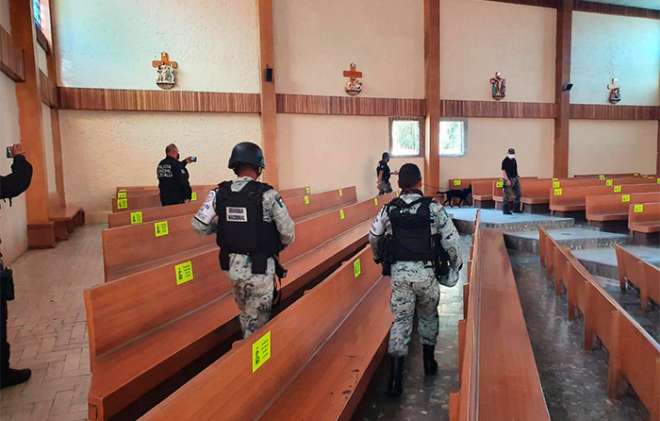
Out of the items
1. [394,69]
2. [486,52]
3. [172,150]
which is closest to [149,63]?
[172,150]

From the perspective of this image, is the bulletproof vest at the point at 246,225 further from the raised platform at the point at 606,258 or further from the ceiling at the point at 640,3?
the ceiling at the point at 640,3

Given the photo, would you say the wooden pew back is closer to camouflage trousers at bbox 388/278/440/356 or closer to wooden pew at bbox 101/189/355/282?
camouflage trousers at bbox 388/278/440/356

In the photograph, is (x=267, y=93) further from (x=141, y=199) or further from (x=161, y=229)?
(x=161, y=229)

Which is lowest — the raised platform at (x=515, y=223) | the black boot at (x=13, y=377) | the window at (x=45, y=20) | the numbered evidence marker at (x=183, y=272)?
the black boot at (x=13, y=377)

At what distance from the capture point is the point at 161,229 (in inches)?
146

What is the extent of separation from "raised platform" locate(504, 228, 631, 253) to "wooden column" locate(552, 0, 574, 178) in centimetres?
643

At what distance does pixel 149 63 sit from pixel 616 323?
359 inches

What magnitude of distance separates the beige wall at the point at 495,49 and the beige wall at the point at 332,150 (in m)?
2.33

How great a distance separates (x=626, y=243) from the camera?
241 inches

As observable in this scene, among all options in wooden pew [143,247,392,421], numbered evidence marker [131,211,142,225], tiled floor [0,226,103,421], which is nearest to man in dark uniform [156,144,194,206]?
tiled floor [0,226,103,421]

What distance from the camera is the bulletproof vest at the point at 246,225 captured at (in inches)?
93.6

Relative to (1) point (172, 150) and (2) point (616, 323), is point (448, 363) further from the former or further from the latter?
(1) point (172, 150)

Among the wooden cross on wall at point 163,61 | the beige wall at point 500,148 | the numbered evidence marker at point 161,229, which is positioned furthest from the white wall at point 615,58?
the numbered evidence marker at point 161,229

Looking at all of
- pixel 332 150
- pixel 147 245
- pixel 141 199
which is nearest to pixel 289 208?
pixel 141 199
